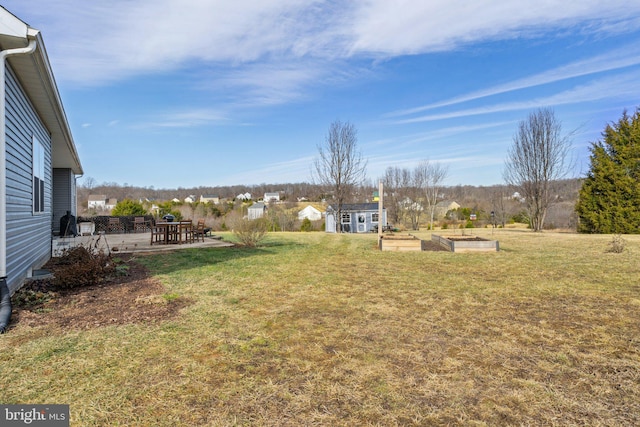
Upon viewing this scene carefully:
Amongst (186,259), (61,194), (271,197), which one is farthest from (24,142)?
(271,197)

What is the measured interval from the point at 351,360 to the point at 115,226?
19.5 m

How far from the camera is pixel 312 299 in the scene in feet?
15.9

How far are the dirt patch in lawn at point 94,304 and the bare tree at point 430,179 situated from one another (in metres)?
32.1

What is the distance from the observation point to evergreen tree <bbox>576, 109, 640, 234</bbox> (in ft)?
61.0

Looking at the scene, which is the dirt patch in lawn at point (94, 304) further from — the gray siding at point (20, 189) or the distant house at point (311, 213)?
the distant house at point (311, 213)

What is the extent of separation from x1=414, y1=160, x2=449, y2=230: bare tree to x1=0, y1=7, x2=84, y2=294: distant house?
31358mm

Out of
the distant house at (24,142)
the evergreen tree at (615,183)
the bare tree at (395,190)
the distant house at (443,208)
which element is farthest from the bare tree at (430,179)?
the distant house at (24,142)

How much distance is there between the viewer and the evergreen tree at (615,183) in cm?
1859

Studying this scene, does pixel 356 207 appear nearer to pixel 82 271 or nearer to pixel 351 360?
pixel 82 271

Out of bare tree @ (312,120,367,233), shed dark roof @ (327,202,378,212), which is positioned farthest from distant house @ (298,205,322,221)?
bare tree @ (312,120,367,233)

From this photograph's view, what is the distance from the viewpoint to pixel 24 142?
20.7 feet

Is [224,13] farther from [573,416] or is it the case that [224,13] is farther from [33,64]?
[573,416]

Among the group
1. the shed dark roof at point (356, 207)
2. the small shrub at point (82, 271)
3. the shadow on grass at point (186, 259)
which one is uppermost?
the shed dark roof at point (356, 207)

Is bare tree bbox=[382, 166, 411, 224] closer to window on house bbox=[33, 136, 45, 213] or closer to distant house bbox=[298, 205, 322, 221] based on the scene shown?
distant house bbox=[298, 205, 322, 221]
